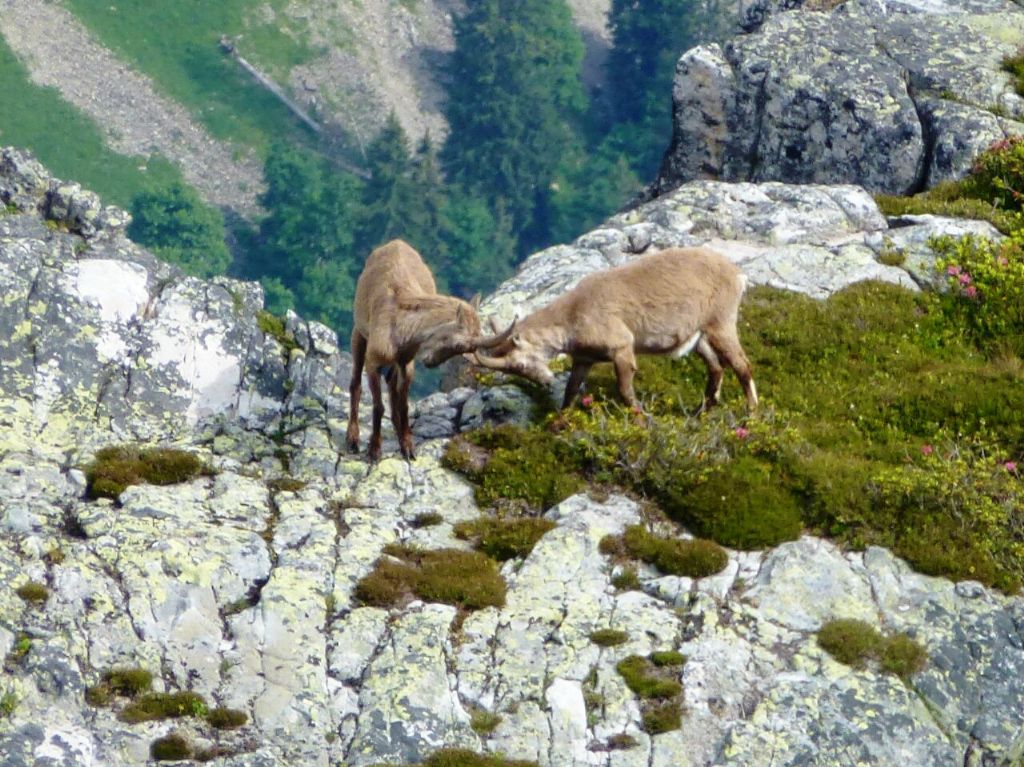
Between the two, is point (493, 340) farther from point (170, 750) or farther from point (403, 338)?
point (170, 750)

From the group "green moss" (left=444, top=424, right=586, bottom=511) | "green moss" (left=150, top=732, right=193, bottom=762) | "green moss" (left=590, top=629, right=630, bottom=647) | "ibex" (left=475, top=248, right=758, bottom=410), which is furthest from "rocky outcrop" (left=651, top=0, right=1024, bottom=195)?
"green moss" (left=150, top=732, right=193, bottom=762)

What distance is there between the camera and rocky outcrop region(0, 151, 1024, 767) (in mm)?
18344

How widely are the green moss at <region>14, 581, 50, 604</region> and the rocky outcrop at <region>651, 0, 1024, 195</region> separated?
21382 millimetres

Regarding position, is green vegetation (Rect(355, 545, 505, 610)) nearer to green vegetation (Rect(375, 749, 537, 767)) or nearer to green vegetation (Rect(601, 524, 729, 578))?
green vegetation (Rect(601, 524, 729, 578))

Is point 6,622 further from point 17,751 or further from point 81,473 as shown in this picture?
point 81,473

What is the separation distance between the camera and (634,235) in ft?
101

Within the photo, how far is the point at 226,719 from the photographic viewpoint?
18.1m

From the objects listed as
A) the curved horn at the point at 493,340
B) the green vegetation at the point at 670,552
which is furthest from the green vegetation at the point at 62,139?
the green vegetation at the point at 670,552

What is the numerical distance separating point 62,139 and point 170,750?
13061 centimetres

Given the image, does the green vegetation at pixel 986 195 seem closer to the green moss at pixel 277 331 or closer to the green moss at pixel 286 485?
the green moss at pixel 277 331

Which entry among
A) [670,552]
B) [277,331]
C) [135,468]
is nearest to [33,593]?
[135,468]

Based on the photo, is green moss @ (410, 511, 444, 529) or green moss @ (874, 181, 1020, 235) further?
green moss @ (874, 181, 1020, 235)

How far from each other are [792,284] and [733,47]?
10.6m

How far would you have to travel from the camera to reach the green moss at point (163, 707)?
17.9 m
